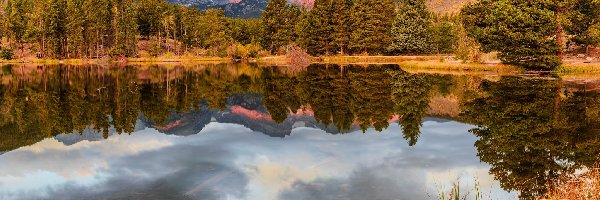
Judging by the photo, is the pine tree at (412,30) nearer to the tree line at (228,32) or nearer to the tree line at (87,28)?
the tree line at (228,32)

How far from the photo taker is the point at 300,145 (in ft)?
50.4

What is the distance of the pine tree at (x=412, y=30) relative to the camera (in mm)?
88062

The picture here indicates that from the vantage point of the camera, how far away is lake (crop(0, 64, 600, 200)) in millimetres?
10227

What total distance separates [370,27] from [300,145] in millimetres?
78516

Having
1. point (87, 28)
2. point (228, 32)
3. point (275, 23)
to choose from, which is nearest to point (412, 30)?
point (275, 23)

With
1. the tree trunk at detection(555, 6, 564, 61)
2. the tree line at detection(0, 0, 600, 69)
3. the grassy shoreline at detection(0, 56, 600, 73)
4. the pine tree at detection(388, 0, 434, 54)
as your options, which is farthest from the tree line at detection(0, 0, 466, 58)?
the tree trunk at detection(555, 6, 564, 61)

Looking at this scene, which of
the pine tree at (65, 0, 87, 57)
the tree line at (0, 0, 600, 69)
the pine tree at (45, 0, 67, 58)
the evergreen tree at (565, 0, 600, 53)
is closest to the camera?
the evergreen tree at (565, 0, 600, 53)

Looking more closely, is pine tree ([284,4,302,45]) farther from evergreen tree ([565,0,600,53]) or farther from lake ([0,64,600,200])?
lake ([0,64,600,200])

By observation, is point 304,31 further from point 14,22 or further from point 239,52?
point 14,22

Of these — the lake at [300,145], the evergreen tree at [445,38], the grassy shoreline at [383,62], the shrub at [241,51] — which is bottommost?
the lake at [300,145]

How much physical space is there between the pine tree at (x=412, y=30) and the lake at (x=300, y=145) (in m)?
59.3

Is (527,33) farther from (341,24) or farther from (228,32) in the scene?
(228,32)

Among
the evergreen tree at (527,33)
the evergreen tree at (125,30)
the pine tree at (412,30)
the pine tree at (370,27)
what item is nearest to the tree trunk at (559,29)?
the evergreen tree at (527,33)

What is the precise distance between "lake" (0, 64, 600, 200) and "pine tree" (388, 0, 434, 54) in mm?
59348
